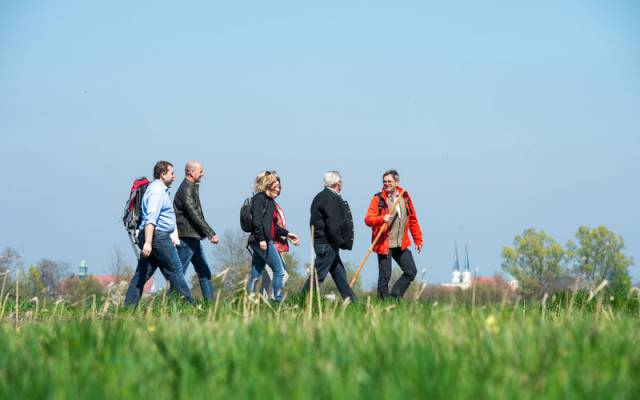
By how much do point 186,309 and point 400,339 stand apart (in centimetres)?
533

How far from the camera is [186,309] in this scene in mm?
9680

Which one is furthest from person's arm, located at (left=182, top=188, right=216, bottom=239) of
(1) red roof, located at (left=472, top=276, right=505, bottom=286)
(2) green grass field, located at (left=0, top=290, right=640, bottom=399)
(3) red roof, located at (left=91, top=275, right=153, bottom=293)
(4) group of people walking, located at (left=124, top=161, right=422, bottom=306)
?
(2) green grass field, located at (left=0, top=290, right=640, bottom=399)

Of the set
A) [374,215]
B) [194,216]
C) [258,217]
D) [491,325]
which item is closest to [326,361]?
[491,325]

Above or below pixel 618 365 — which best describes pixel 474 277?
above

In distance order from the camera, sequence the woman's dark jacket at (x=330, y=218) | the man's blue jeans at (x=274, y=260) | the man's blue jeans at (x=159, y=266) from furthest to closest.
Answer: the man's blue jeans at (x=274, y=260) → the woman's dark jacket at (x=330, y=218) → the man's blue jeans at (x=159, y=266)

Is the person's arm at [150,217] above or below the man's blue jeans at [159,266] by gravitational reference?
above

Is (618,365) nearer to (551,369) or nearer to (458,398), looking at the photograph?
(551,369)

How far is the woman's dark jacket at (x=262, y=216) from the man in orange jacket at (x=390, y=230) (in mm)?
1751

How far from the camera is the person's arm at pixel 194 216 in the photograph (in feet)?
44.7

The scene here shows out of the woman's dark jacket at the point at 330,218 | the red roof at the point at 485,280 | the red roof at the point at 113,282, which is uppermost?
the woman's dark jacket at the point at 330,218

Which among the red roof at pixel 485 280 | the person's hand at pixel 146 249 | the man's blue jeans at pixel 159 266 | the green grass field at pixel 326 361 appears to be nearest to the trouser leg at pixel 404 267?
the man's blue jeans at pixel 159 266

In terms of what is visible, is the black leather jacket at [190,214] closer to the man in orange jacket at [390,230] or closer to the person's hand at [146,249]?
the person's hand at [146,249]

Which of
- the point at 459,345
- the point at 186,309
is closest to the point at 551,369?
the point at 459,345

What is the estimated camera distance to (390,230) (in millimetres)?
15055
